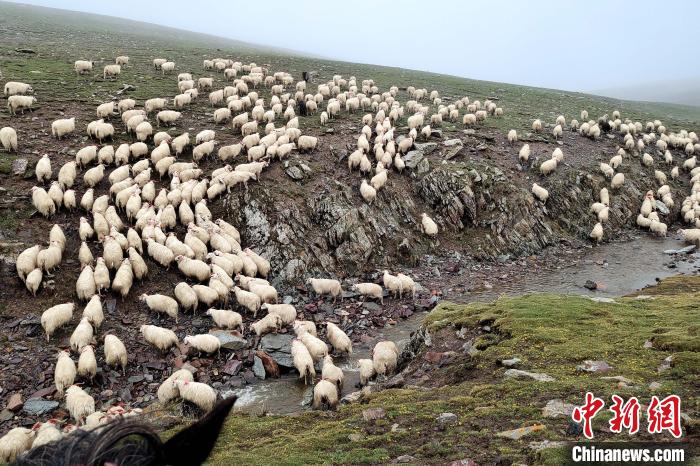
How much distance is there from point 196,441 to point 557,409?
6.43 m

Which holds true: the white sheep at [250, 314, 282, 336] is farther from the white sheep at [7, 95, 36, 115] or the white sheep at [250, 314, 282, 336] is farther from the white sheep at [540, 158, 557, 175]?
the white sheep at [540, 158, 557, 175]

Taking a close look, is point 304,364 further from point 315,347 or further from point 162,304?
point 162,304

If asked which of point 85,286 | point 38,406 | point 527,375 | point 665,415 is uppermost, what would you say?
point 665,415

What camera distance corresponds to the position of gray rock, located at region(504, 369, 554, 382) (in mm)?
8211

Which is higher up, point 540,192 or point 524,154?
point 524,154

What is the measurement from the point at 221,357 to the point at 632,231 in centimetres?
2388

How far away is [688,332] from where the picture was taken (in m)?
9.04

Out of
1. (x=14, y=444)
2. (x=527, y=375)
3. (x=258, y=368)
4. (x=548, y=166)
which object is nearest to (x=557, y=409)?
(x=527, y=375)

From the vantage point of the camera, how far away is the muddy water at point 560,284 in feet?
37.8

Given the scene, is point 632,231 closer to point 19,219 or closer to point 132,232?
point 132,232

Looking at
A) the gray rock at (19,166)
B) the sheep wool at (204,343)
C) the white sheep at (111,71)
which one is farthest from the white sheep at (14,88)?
the sheep wool at (204,343)

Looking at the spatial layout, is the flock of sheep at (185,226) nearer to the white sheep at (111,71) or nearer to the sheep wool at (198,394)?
the sheep wool at (198,394)

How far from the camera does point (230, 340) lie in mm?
13375

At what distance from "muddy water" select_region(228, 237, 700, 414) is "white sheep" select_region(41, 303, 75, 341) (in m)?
5.57
